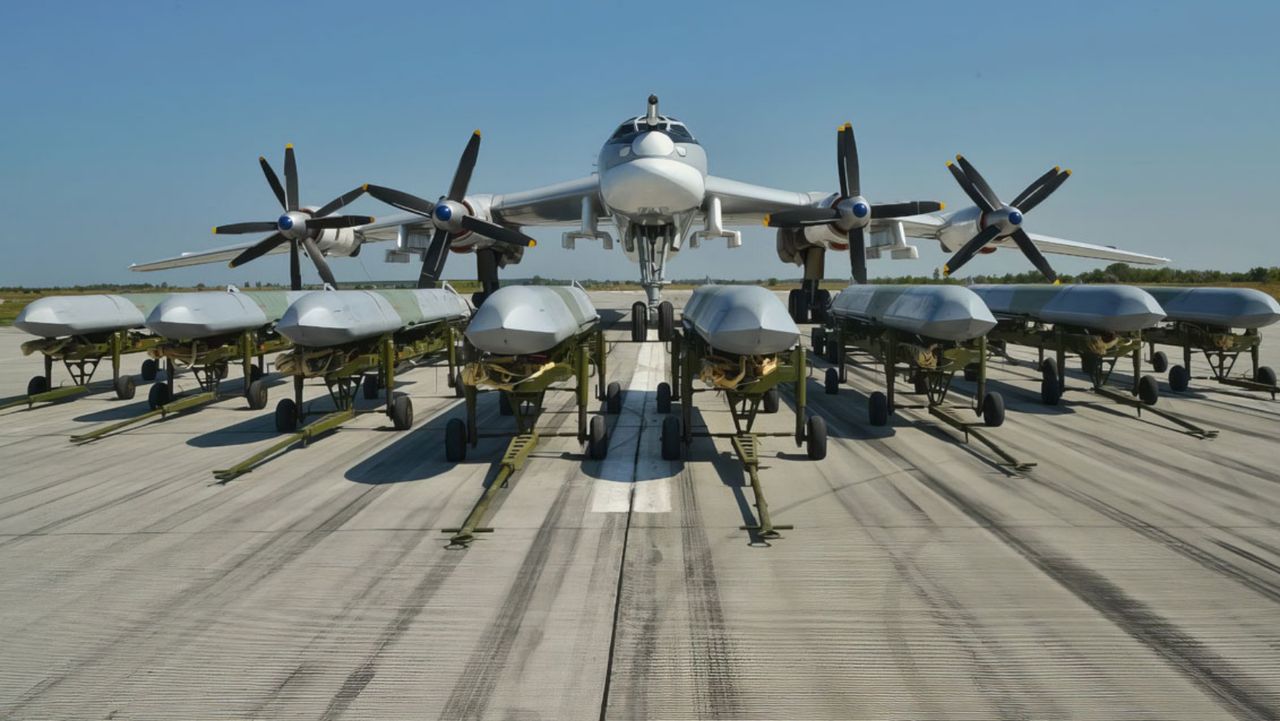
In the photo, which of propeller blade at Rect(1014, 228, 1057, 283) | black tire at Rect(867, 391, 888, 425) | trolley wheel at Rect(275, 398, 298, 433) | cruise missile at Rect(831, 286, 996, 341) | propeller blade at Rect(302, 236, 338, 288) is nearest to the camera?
cruise missile at Rect(831, 286, 996, 341)

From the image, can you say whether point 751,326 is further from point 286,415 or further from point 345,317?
point 286,415

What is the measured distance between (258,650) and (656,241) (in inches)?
723

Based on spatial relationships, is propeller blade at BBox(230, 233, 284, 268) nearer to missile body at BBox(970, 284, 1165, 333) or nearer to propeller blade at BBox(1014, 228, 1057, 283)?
missile body at BBox(970, 284, 1165, 333)

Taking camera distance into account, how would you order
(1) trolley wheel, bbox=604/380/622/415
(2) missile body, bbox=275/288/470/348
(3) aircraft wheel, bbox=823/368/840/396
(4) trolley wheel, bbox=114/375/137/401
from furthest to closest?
1. (4) trolley wheel, bbox=114/375/137/401
2. (3) aircraft wheel, bbox=823/368/840/396
3. (1) trolley wheel, bbox=604/380/622/415
4. (2) missile body, bbox=275/288/470/348

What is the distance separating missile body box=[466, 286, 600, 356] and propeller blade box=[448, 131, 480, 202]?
13212 millimetres

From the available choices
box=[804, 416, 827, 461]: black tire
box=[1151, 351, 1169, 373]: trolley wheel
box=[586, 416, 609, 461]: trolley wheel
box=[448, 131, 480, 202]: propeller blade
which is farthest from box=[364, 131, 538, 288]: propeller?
box=[1151, 351, 1169, 373]: trolley wheel

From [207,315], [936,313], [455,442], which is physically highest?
[207,315]

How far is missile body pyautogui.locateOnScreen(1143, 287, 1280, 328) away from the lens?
44.2ft

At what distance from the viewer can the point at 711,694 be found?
162 inches

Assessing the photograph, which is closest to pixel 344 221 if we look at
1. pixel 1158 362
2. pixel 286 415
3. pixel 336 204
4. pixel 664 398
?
pixel 336 204

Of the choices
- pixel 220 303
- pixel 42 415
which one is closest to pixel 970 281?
pixel 220 303

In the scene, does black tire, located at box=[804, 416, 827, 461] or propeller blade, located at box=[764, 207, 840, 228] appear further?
propeller blade, located at box=[764, 207, 840, 228]

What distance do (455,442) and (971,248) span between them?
62.4ft

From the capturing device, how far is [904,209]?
20281 mm
